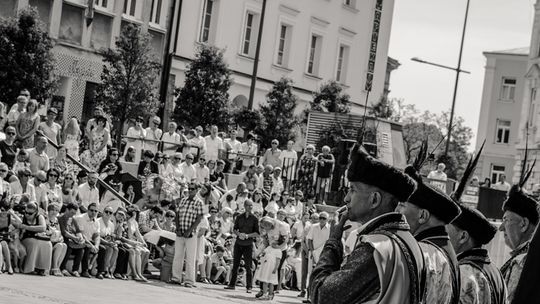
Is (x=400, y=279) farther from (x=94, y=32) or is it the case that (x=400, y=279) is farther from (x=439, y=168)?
(x=94, y=32)

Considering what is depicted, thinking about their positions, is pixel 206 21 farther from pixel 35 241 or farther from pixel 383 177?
pixel 383 177

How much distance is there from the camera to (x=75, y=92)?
3662 centimetres

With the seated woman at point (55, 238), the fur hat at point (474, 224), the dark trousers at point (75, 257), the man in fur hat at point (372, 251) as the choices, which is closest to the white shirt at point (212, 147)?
the dark trousers at point (75, 257)

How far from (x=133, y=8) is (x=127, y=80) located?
8.17m

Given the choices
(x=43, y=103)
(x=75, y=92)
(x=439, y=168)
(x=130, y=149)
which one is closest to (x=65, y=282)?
(x=130, y=149)

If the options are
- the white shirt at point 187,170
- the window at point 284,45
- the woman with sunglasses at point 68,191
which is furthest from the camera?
the window at point 284,45

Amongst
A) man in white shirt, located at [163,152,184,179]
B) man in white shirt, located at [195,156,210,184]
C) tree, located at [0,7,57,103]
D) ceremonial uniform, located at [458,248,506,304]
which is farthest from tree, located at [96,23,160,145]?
ceremonial uniform, located at [458,248,506,304]

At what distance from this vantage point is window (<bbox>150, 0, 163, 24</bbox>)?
132ft

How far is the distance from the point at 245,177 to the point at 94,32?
11.2m

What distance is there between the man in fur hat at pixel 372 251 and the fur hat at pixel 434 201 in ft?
2.32

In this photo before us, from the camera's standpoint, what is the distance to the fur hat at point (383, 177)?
5.22m

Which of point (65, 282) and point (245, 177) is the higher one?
point (245, 177)

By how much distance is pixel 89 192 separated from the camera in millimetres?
22625

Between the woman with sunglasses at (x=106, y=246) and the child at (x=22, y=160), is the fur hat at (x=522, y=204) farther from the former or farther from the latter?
the child at (x=22, y=160)
